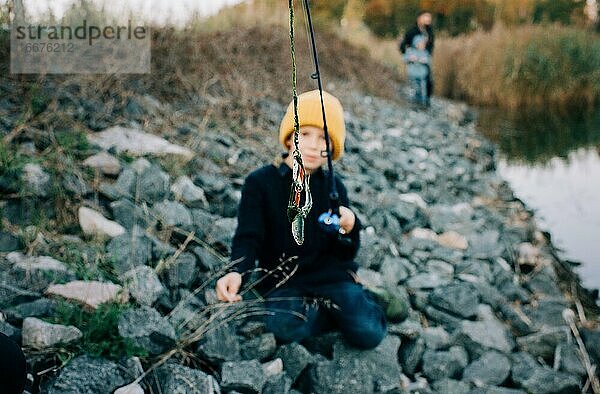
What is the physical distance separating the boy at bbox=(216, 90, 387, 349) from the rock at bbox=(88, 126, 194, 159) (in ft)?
4.16

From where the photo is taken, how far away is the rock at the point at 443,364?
231 centimetres

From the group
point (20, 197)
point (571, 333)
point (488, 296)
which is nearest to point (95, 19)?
point (20, 197)

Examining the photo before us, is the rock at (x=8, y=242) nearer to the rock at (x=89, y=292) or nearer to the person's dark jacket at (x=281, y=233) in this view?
the rock at (x=89, y=292)

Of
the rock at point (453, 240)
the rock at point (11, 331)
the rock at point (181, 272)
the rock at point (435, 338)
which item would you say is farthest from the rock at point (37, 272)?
the rock at point (453, 240)

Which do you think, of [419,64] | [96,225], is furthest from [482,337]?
[419,64]

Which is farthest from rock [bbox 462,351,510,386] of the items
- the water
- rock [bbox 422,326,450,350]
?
the water

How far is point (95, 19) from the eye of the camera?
15.2 feet

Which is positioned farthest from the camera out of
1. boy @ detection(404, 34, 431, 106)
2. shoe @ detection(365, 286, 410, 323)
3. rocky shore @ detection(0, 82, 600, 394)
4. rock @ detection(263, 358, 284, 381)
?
boy @ detection(404, 34, 431, 106)

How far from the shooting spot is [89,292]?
1.89m

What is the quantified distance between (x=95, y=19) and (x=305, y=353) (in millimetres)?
3635

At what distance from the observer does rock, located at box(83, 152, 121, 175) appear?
2.88 metres

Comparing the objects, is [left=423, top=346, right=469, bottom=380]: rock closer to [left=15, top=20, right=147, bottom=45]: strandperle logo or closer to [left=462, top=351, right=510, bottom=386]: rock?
[left=462, top=351, right=510, bottom=386]: rock

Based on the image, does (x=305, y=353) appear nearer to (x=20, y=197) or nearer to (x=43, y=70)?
(x=20, y=197)

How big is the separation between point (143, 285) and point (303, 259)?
60cm
